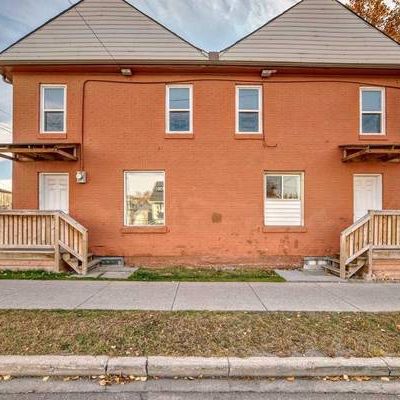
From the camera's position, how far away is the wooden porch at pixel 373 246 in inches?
325

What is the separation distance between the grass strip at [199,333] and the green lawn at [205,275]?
9.09 feet

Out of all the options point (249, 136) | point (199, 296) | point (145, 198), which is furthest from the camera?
point (145, 198)

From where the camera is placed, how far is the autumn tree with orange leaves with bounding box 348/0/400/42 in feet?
50.1

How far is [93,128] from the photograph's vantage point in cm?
977

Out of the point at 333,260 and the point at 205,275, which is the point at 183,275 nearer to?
the point at 205,275

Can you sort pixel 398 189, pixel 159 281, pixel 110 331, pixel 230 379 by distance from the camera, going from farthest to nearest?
pixel 398 189, pixel 159 281, pixel 110 331, pixel 230 379

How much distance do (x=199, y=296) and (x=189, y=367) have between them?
9.00 ft

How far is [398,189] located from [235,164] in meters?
5.36

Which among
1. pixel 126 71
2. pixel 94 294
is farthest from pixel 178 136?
pixel 94 294

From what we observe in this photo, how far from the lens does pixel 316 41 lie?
1033 cm

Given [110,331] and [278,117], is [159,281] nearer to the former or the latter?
[110,331]

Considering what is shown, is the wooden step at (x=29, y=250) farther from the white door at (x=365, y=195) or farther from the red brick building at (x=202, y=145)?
the white door at (x=365, y=195)

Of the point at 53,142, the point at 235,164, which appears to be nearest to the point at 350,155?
the point at 235,164

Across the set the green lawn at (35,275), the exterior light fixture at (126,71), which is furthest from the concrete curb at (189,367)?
the exterior light fixture at (126,71)
